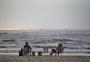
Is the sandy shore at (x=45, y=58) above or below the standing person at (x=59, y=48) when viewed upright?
below

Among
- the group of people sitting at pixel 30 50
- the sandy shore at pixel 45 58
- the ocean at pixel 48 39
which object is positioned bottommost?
the sandy shore at pixel 45 58

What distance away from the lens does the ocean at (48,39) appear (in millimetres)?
3174

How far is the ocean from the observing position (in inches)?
125

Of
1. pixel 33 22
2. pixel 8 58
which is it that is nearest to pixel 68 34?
pixel 33 22

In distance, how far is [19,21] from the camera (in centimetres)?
323

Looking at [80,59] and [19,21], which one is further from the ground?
[19,21]

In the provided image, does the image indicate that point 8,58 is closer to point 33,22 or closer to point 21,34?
point 21,34

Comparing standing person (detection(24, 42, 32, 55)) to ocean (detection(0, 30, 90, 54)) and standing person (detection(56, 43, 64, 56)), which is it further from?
standing person (detection(56, 43, 64, 56))

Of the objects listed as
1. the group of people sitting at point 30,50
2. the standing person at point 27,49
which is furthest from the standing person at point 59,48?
the standing person at point 27,49

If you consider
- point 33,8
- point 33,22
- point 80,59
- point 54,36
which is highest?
point 33,8

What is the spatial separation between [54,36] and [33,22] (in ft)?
1.38

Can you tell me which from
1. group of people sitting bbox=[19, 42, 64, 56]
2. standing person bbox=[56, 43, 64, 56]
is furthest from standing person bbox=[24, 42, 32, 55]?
standing person bbox=[56, 43, 64, 56]

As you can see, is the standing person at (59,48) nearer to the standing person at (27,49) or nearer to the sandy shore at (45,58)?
the sandy shore at (45,58)

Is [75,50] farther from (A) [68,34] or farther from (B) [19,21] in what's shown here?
(B) [19,21]
